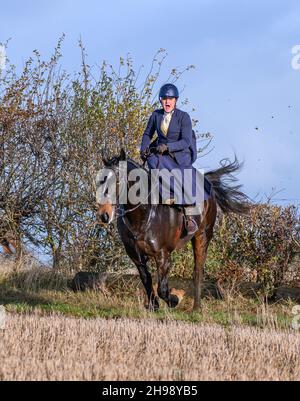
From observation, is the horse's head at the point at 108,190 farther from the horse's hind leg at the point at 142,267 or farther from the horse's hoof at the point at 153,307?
the horse's hoof at the point at 153,307

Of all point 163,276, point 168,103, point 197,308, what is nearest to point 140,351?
point 163,276

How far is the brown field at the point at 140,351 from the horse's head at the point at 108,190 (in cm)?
138

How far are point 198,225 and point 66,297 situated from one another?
3097 millimetres

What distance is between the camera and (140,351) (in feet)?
28.8

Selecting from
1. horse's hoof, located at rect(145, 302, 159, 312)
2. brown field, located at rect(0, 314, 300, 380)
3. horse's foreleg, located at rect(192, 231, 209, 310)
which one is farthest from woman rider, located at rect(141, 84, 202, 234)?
brown field, located at rect(0, 314, 300, 380)

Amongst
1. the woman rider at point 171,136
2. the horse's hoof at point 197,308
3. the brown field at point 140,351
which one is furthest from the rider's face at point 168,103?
the horse's hoof at point 197,308

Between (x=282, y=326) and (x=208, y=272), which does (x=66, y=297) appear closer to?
(x=208, y=272)

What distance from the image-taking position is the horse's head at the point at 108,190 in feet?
35.3

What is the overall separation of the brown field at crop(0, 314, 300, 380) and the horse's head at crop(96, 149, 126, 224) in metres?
1.38

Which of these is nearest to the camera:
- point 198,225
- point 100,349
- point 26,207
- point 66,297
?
point 100,349

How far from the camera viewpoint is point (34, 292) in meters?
15.5

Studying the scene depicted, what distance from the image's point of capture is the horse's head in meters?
10.8

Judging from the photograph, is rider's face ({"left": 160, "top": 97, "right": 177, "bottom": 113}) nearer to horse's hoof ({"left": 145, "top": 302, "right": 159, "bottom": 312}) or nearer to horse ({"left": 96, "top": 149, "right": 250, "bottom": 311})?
horse ({"left": 96, "top": 149, "right": 250, "bottom": 311})
